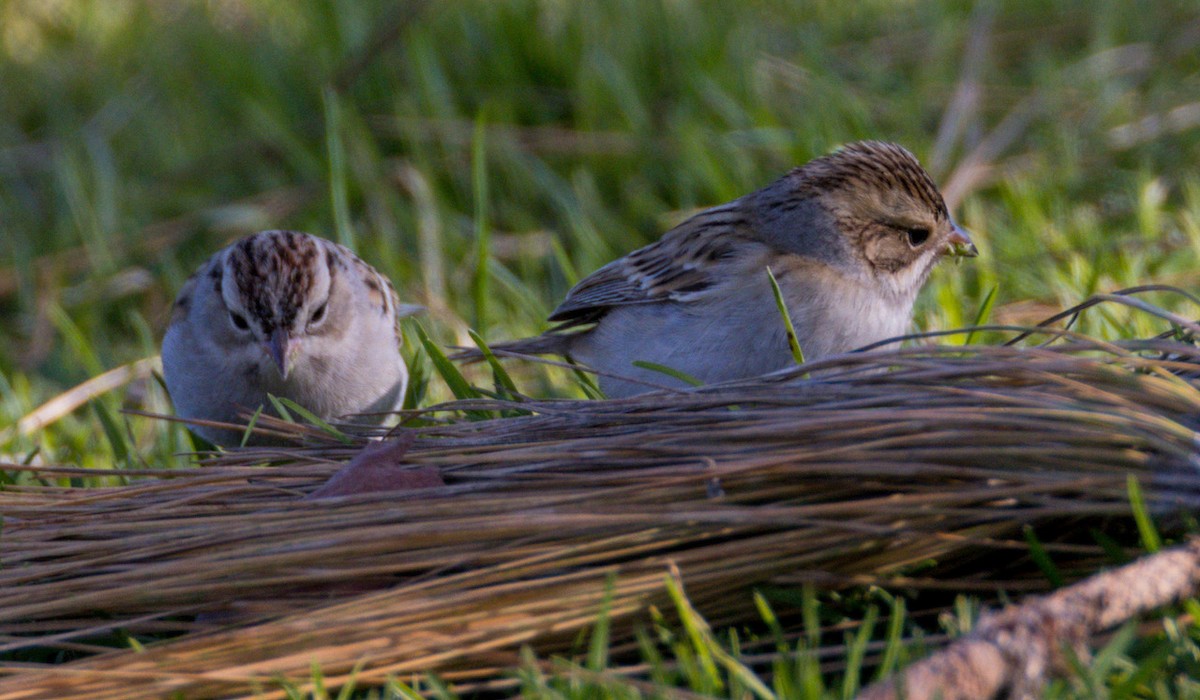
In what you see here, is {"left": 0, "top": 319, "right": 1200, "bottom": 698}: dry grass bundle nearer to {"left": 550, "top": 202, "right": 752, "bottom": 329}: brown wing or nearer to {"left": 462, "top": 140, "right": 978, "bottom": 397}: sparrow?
{"left": 462, "top": 140, "right": 978, "bottom": 397}: sparrow

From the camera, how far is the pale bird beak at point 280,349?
4438 millimetres

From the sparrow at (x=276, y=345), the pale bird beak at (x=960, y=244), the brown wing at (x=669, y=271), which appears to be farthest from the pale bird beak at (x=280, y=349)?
the pale bird beak at (x=960, y=244)

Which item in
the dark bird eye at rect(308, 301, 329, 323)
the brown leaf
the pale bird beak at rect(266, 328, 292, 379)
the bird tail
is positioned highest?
the dark bird eye at rect(308, 301, 329, 323)

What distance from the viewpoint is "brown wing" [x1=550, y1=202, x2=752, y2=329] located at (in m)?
4.64

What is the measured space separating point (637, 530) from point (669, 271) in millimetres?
2064

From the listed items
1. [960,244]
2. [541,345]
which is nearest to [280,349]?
[541,345]

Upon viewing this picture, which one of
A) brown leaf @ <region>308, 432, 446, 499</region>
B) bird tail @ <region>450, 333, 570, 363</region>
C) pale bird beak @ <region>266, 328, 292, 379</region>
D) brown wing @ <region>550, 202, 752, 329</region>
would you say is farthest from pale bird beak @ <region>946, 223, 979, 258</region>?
pale bird beak @ <region>266, 328, 292, 379</region>

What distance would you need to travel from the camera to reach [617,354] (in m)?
4.75

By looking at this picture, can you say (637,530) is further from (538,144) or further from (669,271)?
(538,144)

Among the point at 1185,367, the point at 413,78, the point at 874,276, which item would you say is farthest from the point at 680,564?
the point at 413,78

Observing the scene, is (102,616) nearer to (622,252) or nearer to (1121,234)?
(622,252)

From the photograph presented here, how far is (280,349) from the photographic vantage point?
4469 millimetres

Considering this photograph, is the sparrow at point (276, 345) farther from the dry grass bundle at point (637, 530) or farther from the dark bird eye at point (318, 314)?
the dry grass bundle at point (637, 530)

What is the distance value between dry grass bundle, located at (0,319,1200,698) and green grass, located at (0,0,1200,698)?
2136 mm
